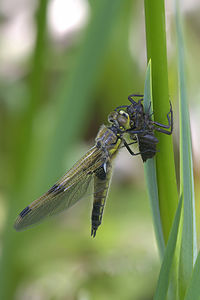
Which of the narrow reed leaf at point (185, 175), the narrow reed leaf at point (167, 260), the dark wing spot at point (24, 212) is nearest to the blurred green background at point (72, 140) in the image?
the dark wing spot at point (24, 212)

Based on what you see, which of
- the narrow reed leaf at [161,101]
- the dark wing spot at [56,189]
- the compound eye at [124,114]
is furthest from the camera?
the dark wing spot at [56,189]

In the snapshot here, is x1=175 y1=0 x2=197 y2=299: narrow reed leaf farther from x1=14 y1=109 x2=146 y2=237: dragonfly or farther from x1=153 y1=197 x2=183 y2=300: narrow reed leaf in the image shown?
x1=14 y1=109 x2=146 y2=237: dragonfly

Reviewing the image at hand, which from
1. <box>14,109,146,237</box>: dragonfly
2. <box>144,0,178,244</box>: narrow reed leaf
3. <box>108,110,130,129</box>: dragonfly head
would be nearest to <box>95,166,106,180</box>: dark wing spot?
<box>14,109,146,237</box>: dragonfly

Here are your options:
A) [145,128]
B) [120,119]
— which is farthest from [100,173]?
[145,128]

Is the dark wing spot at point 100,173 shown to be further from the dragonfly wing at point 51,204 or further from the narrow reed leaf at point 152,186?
the narrow reed leaf at point 152,186

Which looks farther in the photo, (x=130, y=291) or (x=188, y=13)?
(x=188, y=13)

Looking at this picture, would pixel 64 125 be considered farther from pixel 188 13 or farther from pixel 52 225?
pixel 188 13

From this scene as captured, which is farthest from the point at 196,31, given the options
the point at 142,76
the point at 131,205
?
the point at 131,205
